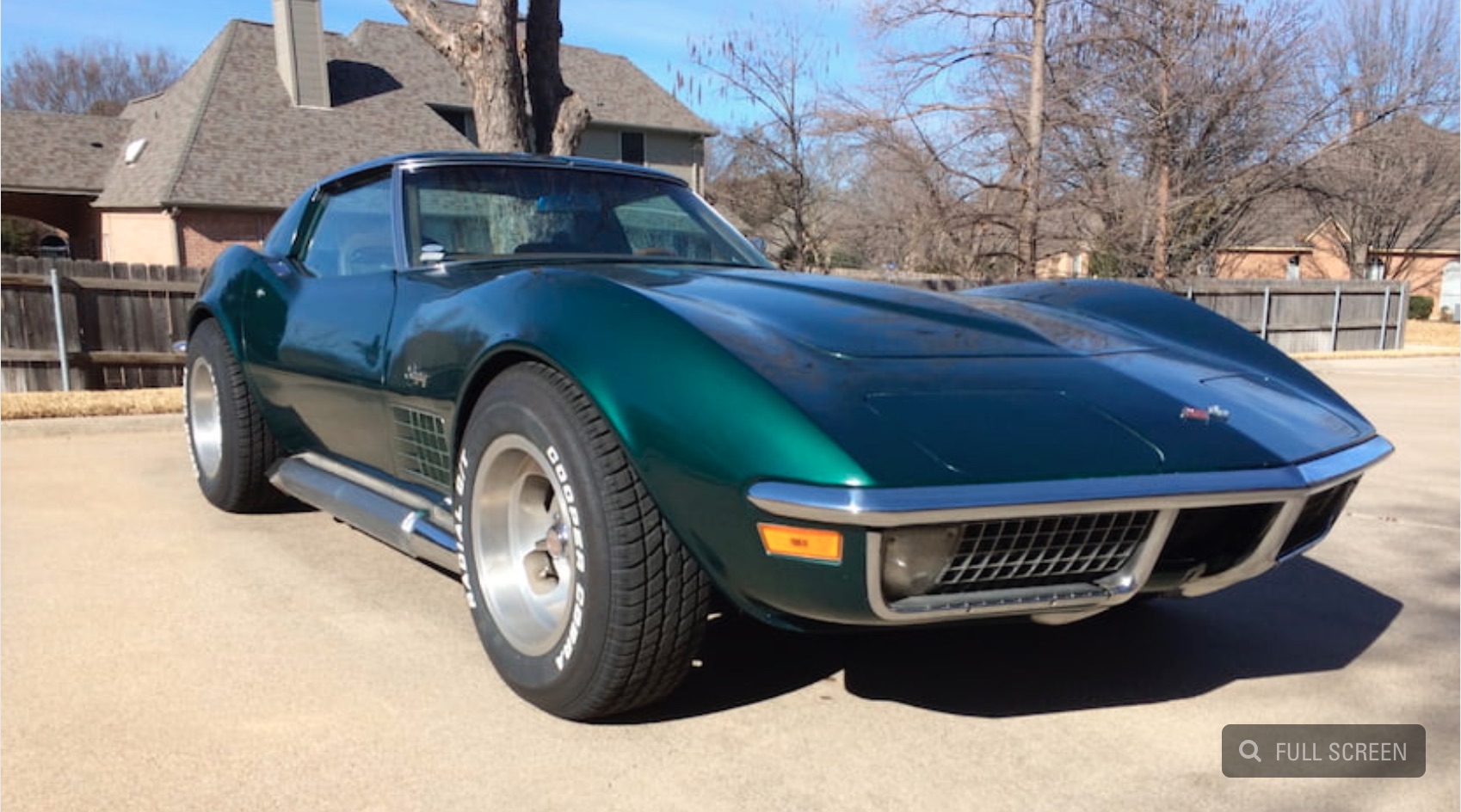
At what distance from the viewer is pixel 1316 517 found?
251 centimetres

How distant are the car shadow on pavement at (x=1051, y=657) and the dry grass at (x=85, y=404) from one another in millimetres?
6033

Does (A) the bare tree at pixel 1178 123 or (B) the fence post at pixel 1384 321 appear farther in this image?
(B) the fence post at pixel 1384 321

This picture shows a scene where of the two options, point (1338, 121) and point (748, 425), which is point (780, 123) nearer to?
point (1338, 121)

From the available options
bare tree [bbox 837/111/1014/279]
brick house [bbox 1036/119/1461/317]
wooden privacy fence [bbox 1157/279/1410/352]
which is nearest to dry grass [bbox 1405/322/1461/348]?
brick house [bbox 1036/119/1461/317]

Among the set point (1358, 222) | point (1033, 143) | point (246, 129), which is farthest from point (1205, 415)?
point (1358, 222)

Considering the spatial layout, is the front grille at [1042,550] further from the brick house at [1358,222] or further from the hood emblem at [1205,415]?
the brick house at [1358,222]

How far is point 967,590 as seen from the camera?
2041mm

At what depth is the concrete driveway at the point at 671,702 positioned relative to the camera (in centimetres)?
209

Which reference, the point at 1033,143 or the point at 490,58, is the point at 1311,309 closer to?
the point at 1033,143

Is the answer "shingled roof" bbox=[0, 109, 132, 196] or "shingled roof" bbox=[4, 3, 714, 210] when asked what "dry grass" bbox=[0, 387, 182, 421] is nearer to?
"shingled roof" bbox=[4, 3, 714, 210]

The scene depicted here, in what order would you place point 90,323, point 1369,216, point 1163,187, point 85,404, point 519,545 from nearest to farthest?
point 519,545 < point 85,404 < point 90,323 < point 1163,187 < point 1369,216

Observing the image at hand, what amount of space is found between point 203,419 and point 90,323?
5.89 metres

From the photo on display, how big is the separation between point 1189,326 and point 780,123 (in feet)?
45.7

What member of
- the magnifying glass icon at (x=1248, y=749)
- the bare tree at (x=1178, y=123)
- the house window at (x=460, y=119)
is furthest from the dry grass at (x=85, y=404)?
the house window at (x=460, y=119)
